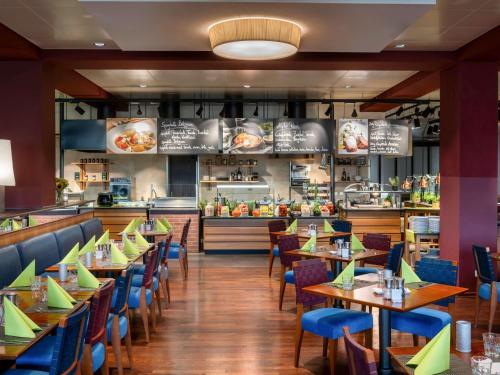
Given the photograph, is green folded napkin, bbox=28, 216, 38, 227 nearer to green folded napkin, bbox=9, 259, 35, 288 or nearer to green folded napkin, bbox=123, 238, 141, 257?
green folded napkin, bbox=123, 238, 141, 257

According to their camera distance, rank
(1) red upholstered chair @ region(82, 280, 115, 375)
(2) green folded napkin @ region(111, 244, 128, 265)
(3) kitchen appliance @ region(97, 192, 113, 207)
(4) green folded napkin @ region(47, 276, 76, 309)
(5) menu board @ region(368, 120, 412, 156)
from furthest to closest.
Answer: (5) menu board @ region(368, 120, 412, 156) → (3) kitchen appliance @ region(97, 192, 113, 207) → (2) green folded napkin @ region(111, 244, 128, 265) → (4) green folded napkin @ region(47, 276, 76, 309) → (1) red upholstered chair @ region(82, 280, 115, 375)

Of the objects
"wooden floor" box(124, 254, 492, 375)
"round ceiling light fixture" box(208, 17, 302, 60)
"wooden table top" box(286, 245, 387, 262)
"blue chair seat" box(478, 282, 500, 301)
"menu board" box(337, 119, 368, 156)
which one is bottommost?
"wooden floor" box(124, 254, 492, 375)

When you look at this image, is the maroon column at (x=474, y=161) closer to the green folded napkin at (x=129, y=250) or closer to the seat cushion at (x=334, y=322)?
the seat cushion at (x=334, y=322)

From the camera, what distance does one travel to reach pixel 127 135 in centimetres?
1074

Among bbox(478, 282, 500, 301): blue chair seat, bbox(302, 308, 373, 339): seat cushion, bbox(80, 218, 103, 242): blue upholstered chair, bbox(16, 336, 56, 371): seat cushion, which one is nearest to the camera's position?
bbox(16, 336, 56, 371): seat cushion

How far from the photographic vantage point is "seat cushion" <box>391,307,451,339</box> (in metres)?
4.06

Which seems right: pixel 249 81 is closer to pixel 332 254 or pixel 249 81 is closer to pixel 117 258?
pixel 332 254

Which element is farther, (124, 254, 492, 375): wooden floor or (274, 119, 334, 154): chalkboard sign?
(274, 119, 334, 154): chalkboard sign

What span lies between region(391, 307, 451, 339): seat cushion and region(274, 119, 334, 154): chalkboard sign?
684 cm

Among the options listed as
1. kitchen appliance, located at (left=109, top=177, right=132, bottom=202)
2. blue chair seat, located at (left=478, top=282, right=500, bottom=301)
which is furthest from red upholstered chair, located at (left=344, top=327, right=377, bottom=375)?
kitchen appliance, located at (left=109, top=177, right=132, bottom=202)

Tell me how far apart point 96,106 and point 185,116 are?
78.2 inches

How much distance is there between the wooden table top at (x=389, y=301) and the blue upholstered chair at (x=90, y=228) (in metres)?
4.56

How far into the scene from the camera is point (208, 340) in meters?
5.25

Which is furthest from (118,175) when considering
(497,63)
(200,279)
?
(497,63)
